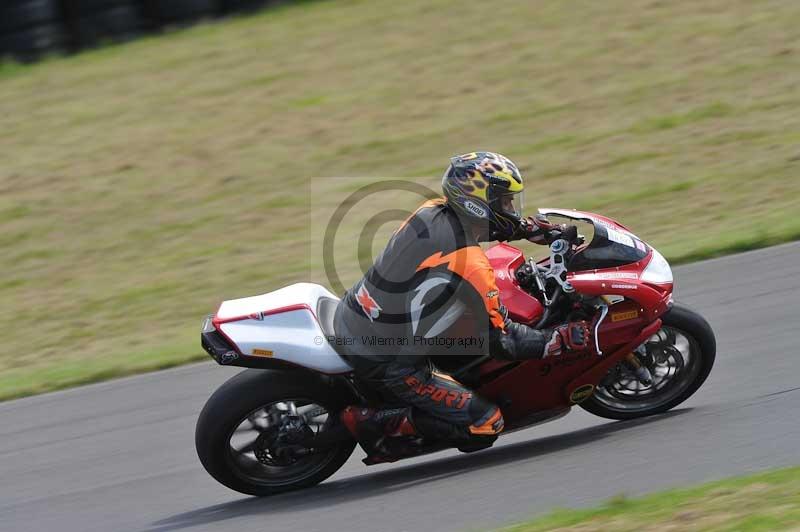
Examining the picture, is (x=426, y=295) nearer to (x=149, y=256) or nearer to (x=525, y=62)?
(x=149, y=256)

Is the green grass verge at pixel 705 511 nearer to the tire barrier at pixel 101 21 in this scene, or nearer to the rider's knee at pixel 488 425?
the rider's knee at pixel 488 425

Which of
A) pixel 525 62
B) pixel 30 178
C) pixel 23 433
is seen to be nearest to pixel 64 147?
pixel 30 178

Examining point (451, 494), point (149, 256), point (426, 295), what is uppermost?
point (426, 295)

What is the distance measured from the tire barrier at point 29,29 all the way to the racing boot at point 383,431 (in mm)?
11014

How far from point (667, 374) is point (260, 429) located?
2320 millimetres

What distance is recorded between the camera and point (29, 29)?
1509 cm

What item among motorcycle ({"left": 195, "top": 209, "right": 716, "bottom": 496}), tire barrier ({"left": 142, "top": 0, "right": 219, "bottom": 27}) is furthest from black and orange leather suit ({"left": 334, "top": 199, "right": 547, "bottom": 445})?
tire barrier ({"left": 142, "top": 0, "right": 219, "bottom": 27})

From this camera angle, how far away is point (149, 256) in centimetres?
1066

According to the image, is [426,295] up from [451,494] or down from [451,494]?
up

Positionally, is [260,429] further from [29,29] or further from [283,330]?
[29,29]

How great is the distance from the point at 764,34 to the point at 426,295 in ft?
32.8

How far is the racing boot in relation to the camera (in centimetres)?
572

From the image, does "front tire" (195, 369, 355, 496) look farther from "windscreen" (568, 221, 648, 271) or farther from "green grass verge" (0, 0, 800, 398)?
"green grass verge" (0, 0, 800, 398)

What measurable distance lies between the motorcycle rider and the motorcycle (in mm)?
124
